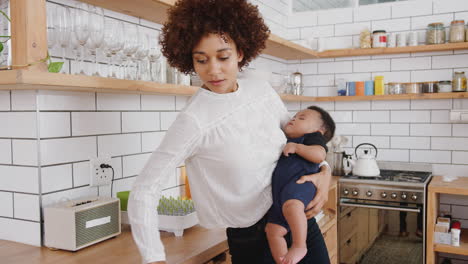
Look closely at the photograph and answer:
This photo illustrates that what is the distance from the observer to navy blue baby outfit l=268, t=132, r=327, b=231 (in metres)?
1.47

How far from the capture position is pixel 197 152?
1.37 m

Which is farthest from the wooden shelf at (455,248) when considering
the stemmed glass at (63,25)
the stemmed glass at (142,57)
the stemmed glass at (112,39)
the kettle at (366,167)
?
the stemmed glass at (63,25)

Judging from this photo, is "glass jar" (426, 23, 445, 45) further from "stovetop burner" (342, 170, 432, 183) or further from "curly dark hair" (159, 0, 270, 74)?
"curly dark hair" (159, 0, 270, 74)

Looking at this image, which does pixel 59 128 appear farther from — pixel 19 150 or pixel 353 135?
pixel 353 135

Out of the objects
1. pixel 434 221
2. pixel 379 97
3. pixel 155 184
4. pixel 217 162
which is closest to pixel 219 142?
pixel 217 162

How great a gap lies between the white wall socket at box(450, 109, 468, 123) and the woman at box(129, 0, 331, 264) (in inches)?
92.9

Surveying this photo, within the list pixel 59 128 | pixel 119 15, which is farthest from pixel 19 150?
pixel 119 15

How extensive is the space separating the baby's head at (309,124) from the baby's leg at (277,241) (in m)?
0.43

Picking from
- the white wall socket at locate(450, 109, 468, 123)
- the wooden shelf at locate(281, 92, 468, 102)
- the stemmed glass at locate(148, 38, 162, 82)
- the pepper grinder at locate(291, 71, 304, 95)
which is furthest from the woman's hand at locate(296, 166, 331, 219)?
the white wall socket at locate(450, 109, 468, 123)

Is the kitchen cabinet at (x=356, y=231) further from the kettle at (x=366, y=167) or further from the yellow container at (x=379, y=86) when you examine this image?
the yellow container at (x=379, y=86)

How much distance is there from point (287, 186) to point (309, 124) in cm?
45

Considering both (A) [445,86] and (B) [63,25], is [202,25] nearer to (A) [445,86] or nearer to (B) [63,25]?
→ (B) [63,25]

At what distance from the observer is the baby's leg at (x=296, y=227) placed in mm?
1434

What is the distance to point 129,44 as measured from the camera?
6.03ft
